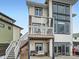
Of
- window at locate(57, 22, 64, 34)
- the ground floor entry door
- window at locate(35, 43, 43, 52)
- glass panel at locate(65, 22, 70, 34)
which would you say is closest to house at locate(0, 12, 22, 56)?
window at locate(35, 43, 43, 52)

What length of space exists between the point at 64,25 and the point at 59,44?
335cm

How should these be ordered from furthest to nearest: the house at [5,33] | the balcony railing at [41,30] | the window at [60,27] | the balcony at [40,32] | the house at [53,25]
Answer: the window at [60,27] < the house at [53,25] < the house at [5,33] < the balcony railing at [41,30] < the balcony at [40,32]

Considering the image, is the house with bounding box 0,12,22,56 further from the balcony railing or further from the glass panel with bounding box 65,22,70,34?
Result: the glass panel with bounding box 65,22,70,34

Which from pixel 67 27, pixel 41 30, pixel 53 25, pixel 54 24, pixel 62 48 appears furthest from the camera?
pixel 67 27

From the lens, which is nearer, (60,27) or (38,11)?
(60,27)

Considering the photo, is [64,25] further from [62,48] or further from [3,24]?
[3,24]

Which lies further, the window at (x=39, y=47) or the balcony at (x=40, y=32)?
the window at (x=39, y=47)

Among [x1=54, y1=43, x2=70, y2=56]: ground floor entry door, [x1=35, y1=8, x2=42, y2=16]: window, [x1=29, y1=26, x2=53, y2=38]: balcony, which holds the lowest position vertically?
[x1=54, y1=43, x2=70, y2=56]: ground floor entry door

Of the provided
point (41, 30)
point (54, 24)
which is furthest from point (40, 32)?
point (54, 24)

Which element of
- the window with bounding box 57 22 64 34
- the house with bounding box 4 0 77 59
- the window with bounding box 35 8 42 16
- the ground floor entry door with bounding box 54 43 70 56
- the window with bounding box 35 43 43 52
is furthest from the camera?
the window with bounding box 35 8 42 16

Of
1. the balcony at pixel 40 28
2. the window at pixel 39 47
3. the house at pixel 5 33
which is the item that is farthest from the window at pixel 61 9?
the house at pixel 5 33

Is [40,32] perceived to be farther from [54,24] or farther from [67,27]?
[67,27]

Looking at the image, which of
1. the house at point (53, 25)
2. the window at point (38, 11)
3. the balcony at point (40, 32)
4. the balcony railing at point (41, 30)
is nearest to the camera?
the balcony at point (40, 32)

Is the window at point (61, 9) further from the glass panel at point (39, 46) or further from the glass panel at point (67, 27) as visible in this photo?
the glass panel at point (39, 46)
